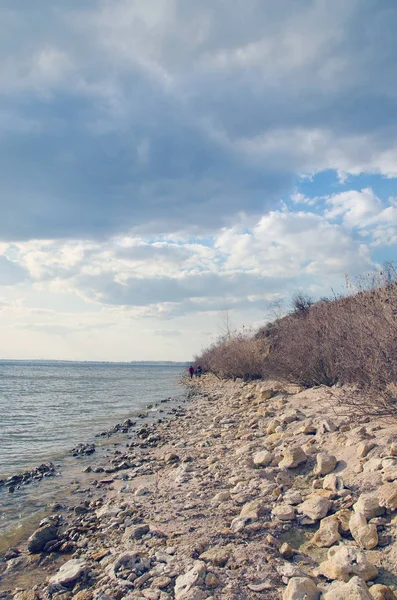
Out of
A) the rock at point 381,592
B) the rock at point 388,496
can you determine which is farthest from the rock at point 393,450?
the rock at point 381,592

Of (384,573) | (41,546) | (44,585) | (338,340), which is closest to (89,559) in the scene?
(44,585)

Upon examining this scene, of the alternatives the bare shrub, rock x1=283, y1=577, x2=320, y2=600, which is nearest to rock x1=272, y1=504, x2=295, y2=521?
rock x1=283, y1=577, x2=320, y2=600

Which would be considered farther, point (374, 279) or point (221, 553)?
point (374, 279)

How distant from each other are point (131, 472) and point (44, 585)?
4.62m

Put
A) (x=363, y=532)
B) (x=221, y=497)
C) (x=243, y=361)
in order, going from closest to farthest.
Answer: (x=363, y=532) < (x=221, y=497) < (x=243, y=361)

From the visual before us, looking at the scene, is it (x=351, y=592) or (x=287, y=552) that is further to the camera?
(x=287, y=552)

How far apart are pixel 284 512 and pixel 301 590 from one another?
168 centimetres

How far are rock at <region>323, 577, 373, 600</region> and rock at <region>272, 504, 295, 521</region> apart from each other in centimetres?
164

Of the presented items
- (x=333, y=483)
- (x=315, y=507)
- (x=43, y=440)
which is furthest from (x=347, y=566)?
(x=43, y=440)

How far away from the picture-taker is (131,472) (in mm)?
9664

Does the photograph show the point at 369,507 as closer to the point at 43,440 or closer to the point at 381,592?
the point at 381,592

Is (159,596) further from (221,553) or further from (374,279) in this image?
(374,279)

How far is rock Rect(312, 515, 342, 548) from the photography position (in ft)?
15.2

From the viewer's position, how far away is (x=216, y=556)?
4699 millimetres
